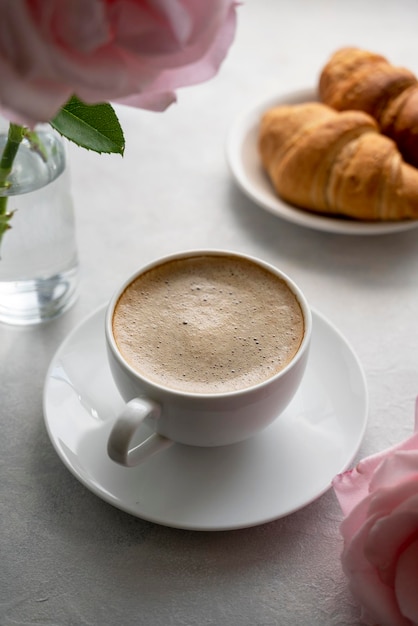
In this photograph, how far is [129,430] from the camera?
2.01ft

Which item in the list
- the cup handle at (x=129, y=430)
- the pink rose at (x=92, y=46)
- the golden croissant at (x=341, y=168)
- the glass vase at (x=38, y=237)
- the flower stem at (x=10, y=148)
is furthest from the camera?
the golden croissant at (x=341, y=168)

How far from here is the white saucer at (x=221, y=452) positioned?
0.66 metres

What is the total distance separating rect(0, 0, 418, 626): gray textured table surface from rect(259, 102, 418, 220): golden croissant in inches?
1.8

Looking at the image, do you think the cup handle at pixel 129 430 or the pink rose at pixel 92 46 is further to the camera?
the cup handle at pixel 129 430

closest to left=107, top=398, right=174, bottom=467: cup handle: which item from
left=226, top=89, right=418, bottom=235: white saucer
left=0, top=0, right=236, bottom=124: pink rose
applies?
left=0, top=0, right=236, bottom=124: pink rose

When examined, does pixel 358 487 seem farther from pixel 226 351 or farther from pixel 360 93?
pixel 360 93

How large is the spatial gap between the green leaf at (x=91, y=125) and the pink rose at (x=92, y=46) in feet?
0.55

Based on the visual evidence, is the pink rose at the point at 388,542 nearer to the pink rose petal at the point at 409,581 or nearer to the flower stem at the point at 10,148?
the pink rose petal at the point at 409,581

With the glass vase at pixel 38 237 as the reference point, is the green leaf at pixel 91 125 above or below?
above

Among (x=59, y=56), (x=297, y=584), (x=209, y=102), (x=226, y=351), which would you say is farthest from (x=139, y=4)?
(x=209, y=102)

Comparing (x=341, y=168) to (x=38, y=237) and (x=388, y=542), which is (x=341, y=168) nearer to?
(x=38, y=237)

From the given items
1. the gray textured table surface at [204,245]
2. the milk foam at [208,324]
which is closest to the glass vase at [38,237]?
the gray textured table surface at [204,245]

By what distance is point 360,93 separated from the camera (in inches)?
42.8

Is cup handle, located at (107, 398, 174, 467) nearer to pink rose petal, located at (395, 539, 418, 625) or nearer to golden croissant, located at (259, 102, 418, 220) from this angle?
pink rose petal, located at (395, 539, 418, 625)
